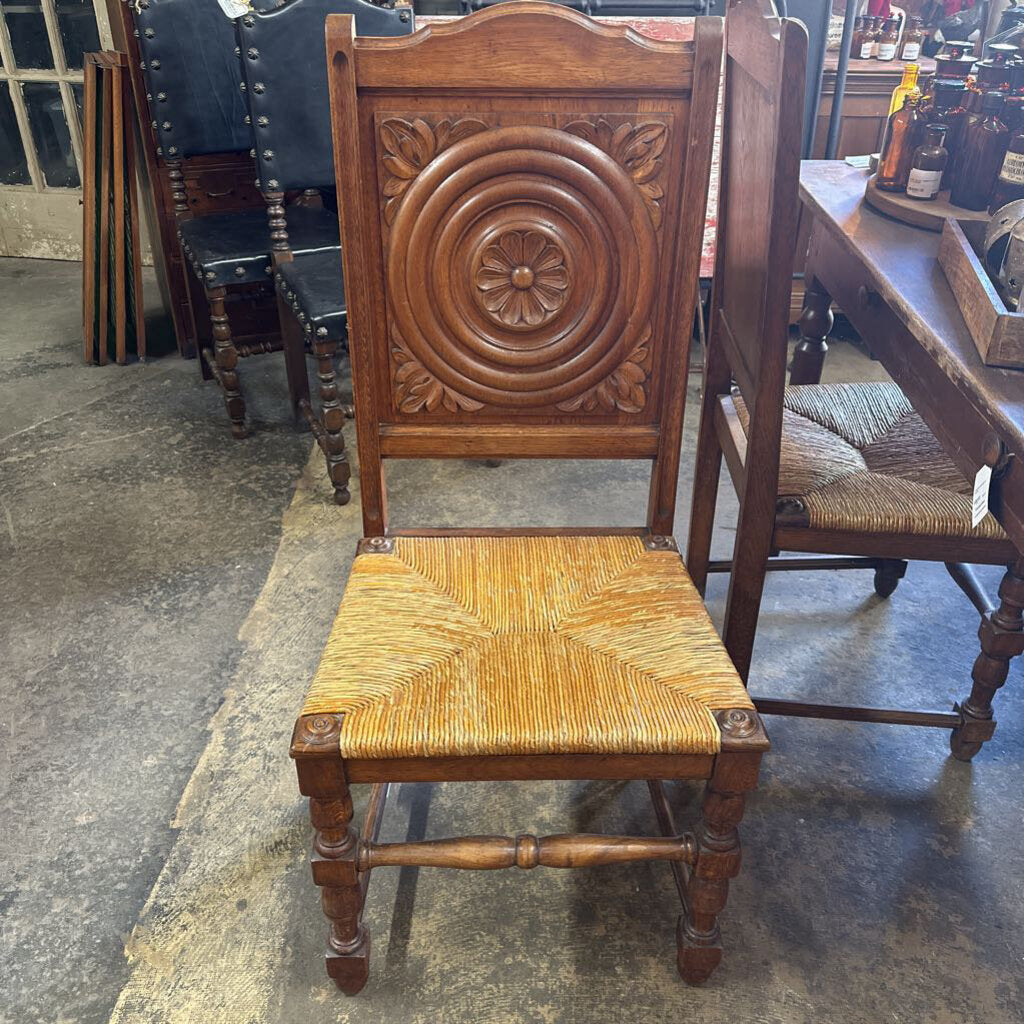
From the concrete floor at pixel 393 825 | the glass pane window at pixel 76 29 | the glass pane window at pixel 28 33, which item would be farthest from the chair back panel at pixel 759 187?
the glass pane window at pixel 28 33

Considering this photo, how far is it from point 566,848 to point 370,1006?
411 mm

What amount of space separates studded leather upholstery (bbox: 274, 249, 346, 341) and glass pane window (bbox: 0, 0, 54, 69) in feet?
7.39

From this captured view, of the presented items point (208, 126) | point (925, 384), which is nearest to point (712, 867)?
point (925, 384)

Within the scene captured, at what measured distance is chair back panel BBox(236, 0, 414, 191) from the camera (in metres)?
2.34

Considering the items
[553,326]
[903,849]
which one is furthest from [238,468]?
[903,849]

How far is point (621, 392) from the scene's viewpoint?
145 cm

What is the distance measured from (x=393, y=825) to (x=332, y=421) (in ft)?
3.87

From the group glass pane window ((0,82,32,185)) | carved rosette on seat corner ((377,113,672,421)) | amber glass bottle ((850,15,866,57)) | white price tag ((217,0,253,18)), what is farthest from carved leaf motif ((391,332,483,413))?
glass pane window ((0,82,32,185))

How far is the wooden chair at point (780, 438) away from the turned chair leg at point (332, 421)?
41.4 inches

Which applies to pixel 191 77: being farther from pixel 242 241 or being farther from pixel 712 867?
pixel 712 867

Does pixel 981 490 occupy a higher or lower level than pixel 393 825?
higher

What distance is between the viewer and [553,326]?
1.41 m

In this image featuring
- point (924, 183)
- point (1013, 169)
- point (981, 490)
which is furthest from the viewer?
point (924, 183)

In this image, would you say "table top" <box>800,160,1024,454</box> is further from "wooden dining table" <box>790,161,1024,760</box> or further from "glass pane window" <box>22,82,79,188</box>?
"glass pane window" <box>22,82,79,188</box>
